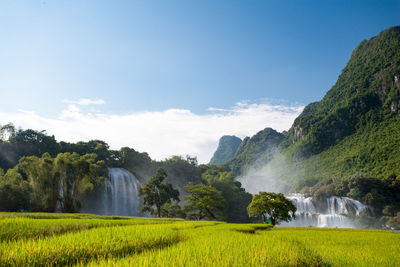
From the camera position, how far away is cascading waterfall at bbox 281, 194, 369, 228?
1982 inches

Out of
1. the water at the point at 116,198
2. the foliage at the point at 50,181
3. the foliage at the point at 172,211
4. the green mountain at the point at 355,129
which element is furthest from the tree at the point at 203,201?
the green mountain at the point at 355,129

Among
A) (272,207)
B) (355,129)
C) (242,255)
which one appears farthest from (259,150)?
(242,255)

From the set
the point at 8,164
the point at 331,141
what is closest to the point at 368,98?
the point at 331,141

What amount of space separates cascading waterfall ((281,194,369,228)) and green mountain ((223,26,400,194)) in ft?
44.1

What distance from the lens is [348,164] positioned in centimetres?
8381

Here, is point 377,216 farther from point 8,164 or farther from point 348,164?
point 8,164

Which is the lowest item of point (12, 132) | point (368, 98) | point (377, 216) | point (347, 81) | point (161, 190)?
point (377, 216)

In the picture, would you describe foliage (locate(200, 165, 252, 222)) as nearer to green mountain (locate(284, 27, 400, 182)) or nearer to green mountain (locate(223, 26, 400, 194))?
green mountain (locate(223, 26, 400, 194))

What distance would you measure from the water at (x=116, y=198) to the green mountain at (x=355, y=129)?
61.7 meters

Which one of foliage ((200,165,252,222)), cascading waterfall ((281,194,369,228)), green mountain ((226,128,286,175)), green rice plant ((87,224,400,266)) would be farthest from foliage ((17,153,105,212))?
green mountain ((226,128,286,175))

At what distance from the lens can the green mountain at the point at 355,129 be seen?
78812 mm

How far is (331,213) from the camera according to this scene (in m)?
56.4

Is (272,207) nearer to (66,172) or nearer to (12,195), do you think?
(66,172)

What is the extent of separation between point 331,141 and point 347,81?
5155cm
